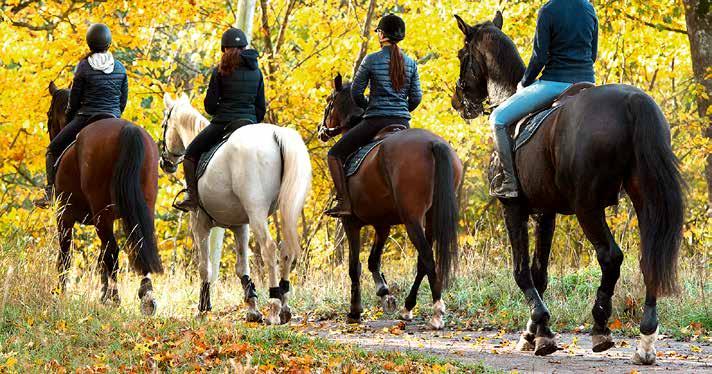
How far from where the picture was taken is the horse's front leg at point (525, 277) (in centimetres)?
837

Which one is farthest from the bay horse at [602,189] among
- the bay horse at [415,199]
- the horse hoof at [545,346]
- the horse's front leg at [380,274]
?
the horse's front leg at [380,274]

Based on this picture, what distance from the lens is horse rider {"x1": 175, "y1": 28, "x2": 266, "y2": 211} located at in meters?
11.3

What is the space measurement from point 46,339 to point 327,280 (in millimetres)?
7540

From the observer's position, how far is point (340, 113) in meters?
12.8

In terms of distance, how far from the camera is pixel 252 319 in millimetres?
10945

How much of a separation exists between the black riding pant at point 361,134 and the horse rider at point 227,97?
1.12 m

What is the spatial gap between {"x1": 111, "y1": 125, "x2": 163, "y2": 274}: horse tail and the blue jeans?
3902mm

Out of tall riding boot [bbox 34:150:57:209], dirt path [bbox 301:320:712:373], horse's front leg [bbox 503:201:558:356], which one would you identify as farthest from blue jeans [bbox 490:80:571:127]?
tall riding boot [bbox 34:150:57:209]

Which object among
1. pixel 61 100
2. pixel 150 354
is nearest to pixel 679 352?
pixel 150 354

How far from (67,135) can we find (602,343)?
6636 mm

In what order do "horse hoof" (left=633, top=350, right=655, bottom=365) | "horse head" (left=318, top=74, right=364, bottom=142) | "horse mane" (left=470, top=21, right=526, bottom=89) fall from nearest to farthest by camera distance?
"horse hoof" (left=633, top=350, right=655, bottom=365) < "horse mane" (left=470, top=21, right=526, bottom=89) < "horse head" (left=318, top=74, right=364, bottom=142)

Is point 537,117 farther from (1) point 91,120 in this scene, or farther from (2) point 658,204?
(1) point 91,120

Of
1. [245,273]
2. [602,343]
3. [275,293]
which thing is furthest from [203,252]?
[602,343]

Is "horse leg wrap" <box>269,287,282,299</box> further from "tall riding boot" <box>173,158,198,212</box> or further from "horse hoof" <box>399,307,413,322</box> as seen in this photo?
"horse hoof" <box>399,307,413,322</box>
